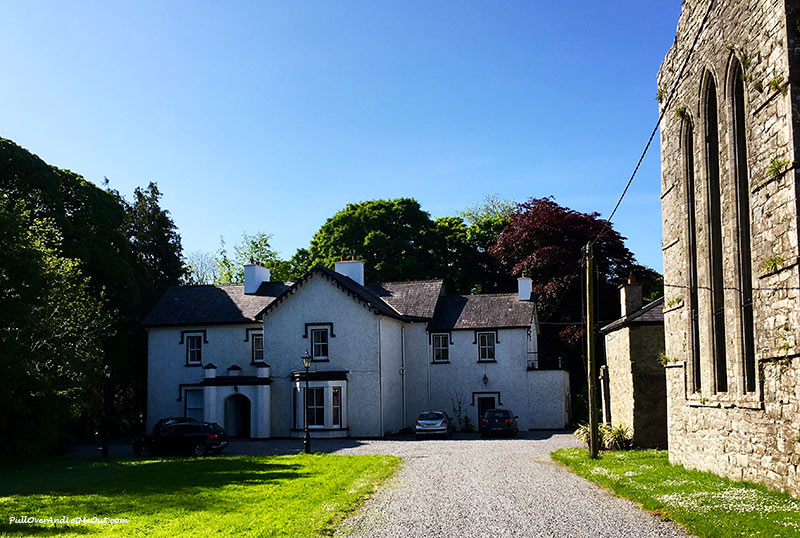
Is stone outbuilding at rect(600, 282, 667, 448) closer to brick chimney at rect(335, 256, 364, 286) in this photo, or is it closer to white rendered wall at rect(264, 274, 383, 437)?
white rendered wall at rect(264, 274, 383, 437)

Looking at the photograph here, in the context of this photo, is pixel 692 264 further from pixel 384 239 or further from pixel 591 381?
pixel 384 239

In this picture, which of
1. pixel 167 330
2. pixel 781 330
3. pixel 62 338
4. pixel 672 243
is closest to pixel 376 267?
pixel 167 330

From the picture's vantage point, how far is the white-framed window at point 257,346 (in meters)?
40.3

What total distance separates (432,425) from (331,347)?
20.4ft

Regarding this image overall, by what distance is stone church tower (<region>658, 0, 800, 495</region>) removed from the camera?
41.3 ft

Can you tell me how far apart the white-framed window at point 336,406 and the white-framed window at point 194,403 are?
8269mm

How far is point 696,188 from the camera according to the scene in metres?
17.3

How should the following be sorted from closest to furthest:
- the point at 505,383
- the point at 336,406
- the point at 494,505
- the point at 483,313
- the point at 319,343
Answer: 1. the point at 494,505
2. the point at 336,406
3. the point at 319,343
4. the point at 505,383
5. the point at 483,313

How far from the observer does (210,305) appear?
42156 millimetres

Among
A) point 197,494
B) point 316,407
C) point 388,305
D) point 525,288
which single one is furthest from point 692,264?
point 388,305

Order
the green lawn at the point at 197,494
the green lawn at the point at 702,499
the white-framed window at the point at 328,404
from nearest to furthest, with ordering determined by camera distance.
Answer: the green lawn at the point at 702,499 → the green lawn at the point at 197,494 → the white-framed window at the point at 328,404

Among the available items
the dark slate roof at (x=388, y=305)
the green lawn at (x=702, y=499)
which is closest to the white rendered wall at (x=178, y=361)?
the dark slate roof at (x=388, y=305)

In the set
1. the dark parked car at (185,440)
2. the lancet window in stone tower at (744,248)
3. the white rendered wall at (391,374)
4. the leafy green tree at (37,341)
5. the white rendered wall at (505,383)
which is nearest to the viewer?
the lancet window in stone tower at (744,248)

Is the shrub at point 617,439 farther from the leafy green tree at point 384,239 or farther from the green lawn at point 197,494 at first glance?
the leafy green tree at point 384,239
